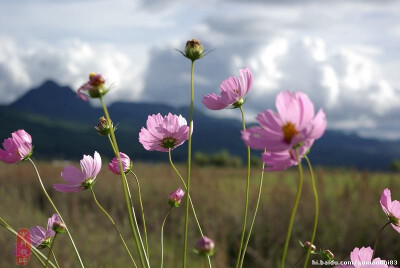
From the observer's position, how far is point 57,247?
2764mm

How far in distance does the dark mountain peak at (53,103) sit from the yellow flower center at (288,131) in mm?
124559

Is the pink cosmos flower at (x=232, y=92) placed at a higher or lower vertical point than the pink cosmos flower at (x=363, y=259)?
higher

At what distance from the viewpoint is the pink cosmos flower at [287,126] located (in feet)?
1.30

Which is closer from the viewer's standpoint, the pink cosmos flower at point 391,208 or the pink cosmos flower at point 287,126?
the pink cosmos flower at point 287,126

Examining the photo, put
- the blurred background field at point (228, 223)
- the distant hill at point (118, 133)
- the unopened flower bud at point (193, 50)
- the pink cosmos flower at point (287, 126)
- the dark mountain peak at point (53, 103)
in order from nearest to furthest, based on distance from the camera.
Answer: the pink cosmos flower at point (287, 126)
the unopened flower bud at point (193, 50)
the blurred background field at point (228, 223)
the distant hill at point (118, 133)
the dark mountain peak at point (53, 103)

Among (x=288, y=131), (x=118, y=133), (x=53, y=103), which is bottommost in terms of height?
(x=53, y=103)

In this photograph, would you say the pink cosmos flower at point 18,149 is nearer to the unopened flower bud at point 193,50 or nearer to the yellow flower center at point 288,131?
the unopened flower bud at point 193,50

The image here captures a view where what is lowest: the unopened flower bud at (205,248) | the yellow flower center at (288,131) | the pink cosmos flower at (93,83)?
the unopened flower bud at (205,248)

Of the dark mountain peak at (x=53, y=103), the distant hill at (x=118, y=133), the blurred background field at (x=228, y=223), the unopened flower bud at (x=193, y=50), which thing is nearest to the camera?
the unopened flower bud at (x=193, y=50)

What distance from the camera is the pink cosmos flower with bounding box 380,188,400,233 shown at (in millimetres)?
587

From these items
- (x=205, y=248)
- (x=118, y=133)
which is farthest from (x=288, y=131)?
(x=118, y=133)

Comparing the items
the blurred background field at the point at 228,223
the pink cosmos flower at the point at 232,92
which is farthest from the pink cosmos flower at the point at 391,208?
the blurred background field at the point at 228,223

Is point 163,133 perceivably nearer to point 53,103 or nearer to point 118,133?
point 118,133

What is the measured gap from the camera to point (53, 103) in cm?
12225
